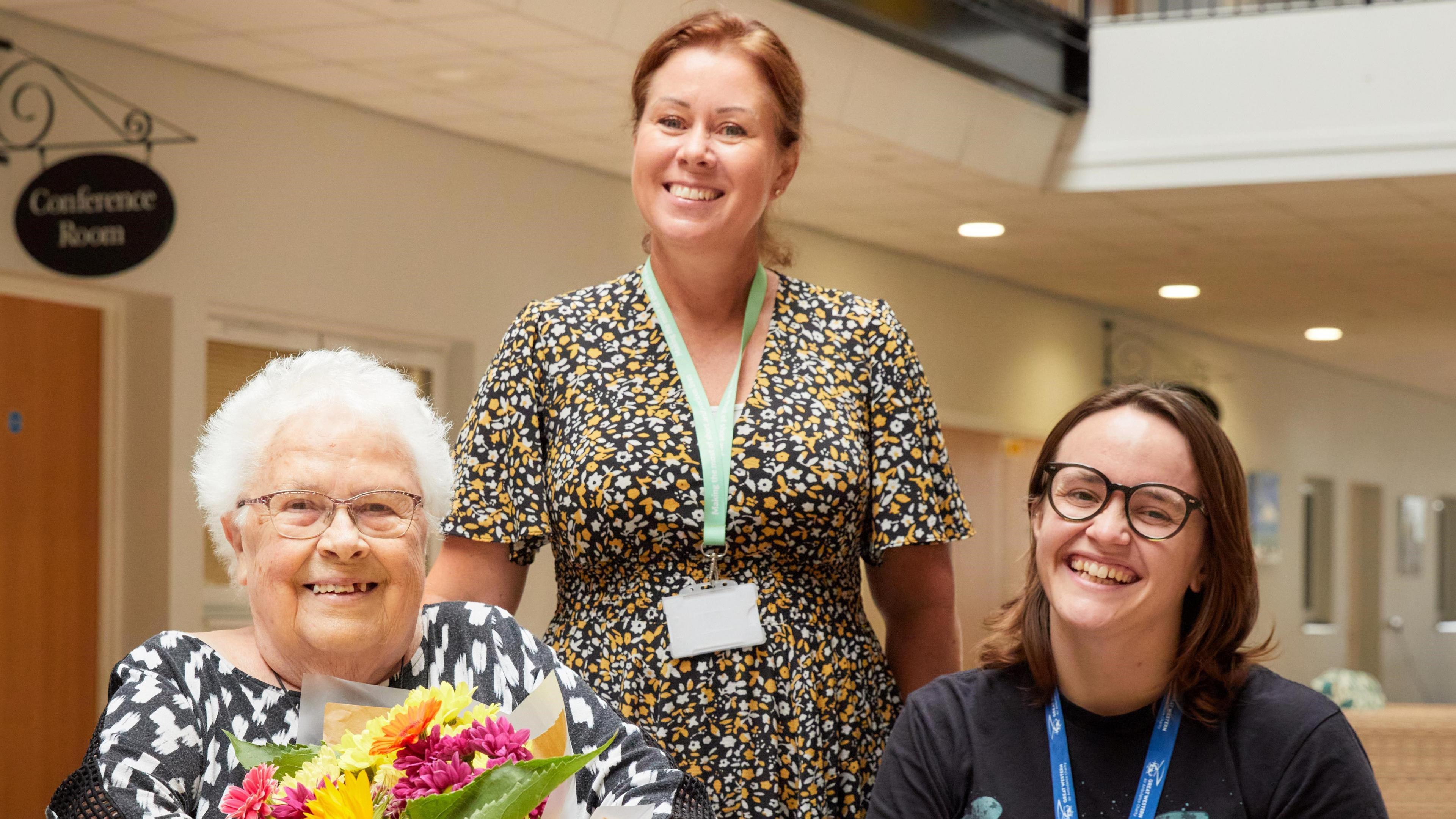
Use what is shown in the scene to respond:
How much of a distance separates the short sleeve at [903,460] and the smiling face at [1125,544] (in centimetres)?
26

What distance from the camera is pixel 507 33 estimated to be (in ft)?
18.5

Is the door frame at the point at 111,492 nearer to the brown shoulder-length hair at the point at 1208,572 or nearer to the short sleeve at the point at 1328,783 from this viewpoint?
the brown shoulder-length hair at the point at 1208,572

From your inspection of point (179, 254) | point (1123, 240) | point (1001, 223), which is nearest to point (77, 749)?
point (179, 254)

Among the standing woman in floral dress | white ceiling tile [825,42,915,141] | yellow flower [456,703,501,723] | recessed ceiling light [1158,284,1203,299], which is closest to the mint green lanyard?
the standing woman in floral dress

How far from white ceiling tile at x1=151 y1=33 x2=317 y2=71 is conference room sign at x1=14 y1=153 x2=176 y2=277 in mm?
541

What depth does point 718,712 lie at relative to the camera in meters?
2.19

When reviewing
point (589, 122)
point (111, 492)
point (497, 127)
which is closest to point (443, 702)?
point (111, 492)

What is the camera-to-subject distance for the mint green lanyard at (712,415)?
216cm

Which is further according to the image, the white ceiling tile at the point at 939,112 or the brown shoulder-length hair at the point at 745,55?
the white ceiling tile at the point at 939,112

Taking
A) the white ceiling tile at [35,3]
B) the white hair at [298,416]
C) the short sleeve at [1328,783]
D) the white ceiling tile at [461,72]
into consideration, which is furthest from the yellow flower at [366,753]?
the white ceiling tile at [461,72]

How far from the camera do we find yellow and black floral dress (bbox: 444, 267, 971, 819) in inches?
85.5

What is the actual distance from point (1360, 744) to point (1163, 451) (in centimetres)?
41

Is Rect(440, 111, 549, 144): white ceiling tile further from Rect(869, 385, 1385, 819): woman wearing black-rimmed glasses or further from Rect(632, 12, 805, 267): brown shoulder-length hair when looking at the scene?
Rect(869, 385, 1385, 819): woman wearing black-rimmed glasses

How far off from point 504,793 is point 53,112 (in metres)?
4.69
